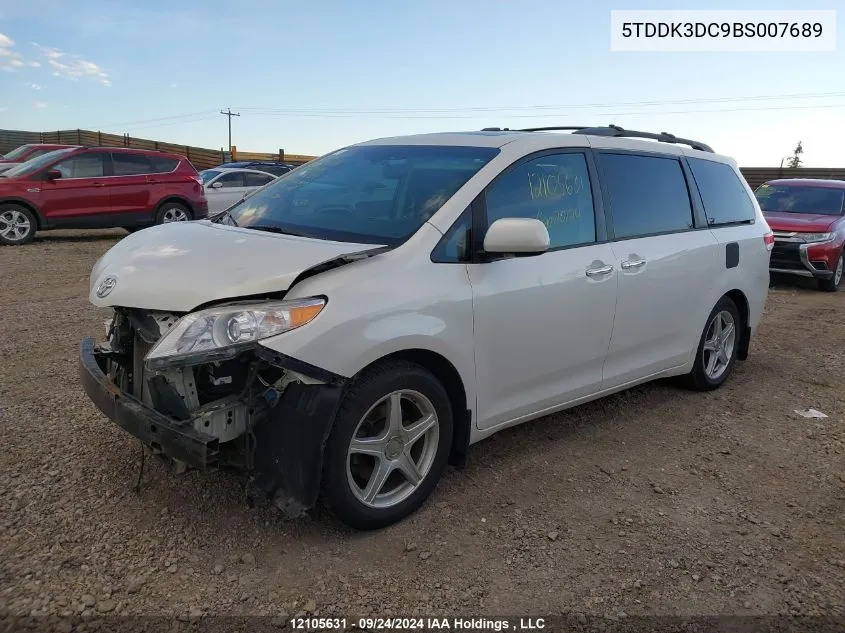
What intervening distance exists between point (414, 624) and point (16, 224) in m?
11.6

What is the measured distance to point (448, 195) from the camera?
3338 millimetres

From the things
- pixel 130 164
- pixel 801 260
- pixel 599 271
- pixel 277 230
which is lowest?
pixel 801 260

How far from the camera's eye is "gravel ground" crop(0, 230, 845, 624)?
2625 mm

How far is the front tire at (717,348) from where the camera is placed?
16.4 feet

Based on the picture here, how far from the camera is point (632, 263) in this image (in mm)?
4062

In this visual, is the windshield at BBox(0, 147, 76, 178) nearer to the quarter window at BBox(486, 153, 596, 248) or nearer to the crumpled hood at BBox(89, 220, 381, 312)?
the crumpled hood at BBox(89, 220, 381, 312)

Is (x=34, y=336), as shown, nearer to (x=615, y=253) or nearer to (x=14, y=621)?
(x=14, y=621)

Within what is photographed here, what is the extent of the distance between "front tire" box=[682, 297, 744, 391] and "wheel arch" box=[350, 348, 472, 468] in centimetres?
238

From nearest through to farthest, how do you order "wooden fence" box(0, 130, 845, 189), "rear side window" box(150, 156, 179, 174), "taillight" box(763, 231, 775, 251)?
"taillight" box(763, 231, 775, 251) < "rear side window" box(150, 156, 179, 174) < "wooden fence" box(0, 130, 845, 189)

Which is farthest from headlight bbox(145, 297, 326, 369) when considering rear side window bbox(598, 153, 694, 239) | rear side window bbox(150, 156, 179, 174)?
rear side window bbox(150, 156, 179, 174)

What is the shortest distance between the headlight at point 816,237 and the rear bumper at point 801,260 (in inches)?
3.9

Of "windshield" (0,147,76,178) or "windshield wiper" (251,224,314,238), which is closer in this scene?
"windshield wiper" (251,224,314,238)

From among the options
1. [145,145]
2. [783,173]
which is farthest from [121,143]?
[783,173]

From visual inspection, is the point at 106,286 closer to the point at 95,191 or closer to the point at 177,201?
the point at 95,191
